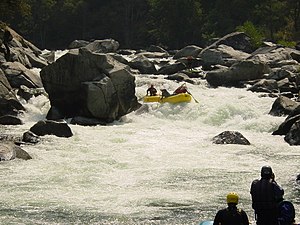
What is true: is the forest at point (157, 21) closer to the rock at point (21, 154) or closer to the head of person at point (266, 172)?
the rock at point (21, 154)

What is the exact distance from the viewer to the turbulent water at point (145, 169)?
12555 millimetres

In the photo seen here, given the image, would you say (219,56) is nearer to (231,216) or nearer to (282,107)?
(282,107)

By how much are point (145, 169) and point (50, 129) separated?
201 inches

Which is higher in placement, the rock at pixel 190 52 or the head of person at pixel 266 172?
the head of person at pixel 266 172

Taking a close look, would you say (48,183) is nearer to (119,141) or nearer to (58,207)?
(58,207)

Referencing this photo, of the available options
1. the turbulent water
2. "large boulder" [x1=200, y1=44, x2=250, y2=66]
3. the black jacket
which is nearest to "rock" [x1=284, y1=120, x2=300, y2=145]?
the turbulent water

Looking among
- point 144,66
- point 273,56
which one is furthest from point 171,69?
point 273,56

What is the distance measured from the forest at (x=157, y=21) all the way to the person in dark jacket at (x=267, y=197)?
36337 millimetres

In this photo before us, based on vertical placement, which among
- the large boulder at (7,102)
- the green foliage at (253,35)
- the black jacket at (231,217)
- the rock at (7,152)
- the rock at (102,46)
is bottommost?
the rock at (102,46)

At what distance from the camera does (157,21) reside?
223 feet

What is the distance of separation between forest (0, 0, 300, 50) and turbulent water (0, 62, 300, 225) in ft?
74.0

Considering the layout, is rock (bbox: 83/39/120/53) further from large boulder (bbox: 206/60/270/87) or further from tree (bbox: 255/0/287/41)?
large boulder (bbox: 206/60/270/87)

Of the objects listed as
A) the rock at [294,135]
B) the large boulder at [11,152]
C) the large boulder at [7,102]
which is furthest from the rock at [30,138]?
the rock at [294,135]

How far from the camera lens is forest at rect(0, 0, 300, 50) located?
57.2 meters
